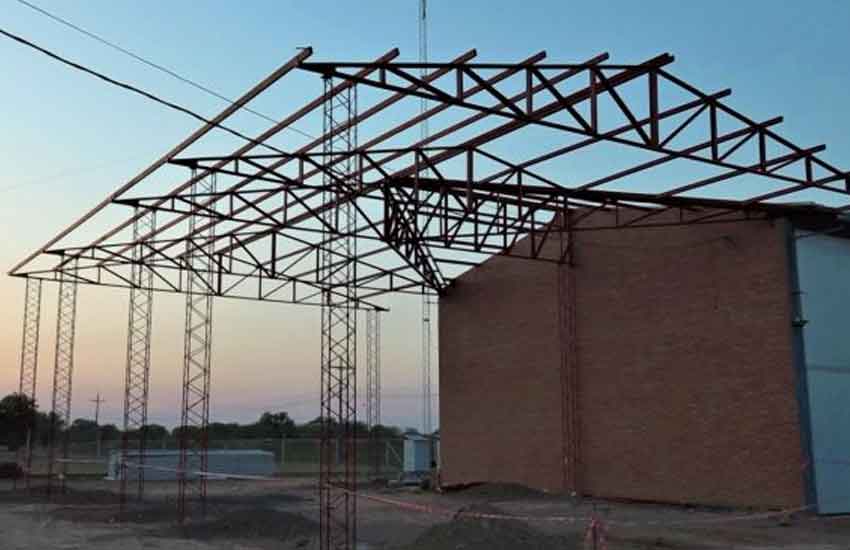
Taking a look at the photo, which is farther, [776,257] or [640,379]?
[640,379]

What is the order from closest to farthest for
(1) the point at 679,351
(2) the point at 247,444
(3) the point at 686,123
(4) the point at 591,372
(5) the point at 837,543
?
(3) the point at 686,123 < (5) the point at 837,543 < (1) the point at 679,351 < (4) the point at 591,372 < (2) the point at 247,444

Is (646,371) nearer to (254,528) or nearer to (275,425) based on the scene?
(254,528)

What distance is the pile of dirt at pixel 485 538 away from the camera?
16669mm

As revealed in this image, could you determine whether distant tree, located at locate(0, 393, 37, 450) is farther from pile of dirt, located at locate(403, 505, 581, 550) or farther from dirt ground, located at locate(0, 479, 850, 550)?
pile of dirt, located at locate(403, 505, 581, 550)

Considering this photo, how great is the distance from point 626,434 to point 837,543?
939 centimetres

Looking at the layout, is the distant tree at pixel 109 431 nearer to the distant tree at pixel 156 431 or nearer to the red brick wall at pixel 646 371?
the distant tree at pixel 156 431

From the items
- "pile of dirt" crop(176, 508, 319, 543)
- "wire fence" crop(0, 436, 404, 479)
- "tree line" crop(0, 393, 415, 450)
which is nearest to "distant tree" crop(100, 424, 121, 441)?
"tree line" crop(0, 393, 415, 450)

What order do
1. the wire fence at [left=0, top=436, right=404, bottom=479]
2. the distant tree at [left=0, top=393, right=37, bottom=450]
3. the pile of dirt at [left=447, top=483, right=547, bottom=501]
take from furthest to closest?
the distant tree at [left=0, top=393, right=37, bottom=450]
the wire fence at [left=0, top=436, right=404, bottom=479]
the pile of dirt at [left=447, top=483, right=547, bottom=501]

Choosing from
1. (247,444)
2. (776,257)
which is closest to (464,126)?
(776,257)

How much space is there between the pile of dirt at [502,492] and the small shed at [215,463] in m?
14.8

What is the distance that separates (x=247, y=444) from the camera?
65312mm

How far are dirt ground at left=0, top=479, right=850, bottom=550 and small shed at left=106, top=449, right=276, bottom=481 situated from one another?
12784mm

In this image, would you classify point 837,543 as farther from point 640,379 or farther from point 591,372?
point 591,372

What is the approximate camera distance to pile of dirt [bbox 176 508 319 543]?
2006 centimetres
